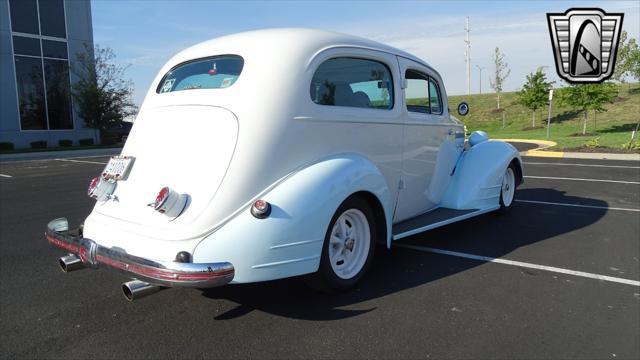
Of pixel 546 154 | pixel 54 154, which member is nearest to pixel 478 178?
pixel 546 154

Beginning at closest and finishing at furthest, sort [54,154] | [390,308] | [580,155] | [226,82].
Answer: [390,308], [226,82], [580,155], [54,154]

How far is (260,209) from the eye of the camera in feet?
10.2

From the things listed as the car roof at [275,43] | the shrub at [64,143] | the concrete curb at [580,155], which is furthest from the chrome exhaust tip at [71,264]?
the shrub at [64,143]

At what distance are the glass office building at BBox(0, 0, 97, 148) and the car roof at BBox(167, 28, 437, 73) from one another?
22114 millimetres

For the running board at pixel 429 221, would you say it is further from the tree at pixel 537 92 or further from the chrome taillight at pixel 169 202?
the tree at pixel 537 92

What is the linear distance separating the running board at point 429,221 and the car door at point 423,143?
0.09 m

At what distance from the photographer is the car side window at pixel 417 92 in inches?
188

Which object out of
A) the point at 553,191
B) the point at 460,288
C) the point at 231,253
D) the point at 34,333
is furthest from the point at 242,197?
the point at 553,191

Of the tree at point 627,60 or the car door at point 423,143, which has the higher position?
the tree at point 627,60

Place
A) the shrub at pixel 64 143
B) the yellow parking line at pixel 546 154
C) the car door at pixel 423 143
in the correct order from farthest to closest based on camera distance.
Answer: the shrub at pixel 64 143 → the yellow parking line at pixel 546 154 → the car door at pixel 423 143

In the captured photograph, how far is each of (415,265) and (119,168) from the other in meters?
2.77

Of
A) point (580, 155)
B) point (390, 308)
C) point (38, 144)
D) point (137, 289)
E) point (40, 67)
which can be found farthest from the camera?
point (40, 67)

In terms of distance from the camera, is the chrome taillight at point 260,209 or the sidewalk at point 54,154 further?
the sidewalk at point 54,154

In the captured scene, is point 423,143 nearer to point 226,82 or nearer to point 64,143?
point 226,82
